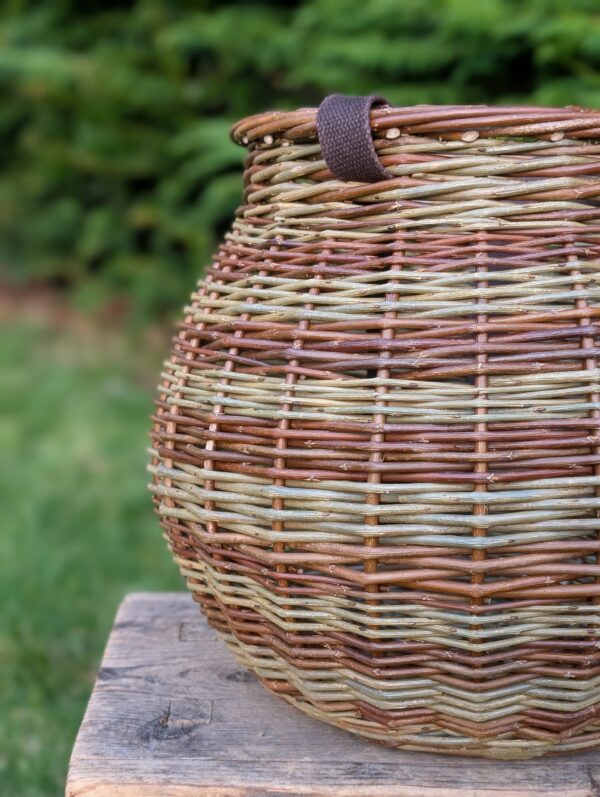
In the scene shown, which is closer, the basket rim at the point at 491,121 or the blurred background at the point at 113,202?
the basket rim at the point at 491,121

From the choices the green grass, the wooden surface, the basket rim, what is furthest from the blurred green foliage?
the wooden surface

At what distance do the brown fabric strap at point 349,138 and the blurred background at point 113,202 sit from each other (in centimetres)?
153

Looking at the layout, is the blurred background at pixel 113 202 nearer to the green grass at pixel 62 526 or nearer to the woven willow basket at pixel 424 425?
the green grass at pixel 62 526

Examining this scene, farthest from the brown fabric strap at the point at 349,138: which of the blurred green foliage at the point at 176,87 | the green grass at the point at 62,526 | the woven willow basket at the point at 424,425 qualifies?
the blurred green foliage at the point at 176,87

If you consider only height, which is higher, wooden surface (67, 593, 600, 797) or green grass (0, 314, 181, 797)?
wooden surface (67, 593, 600, 797)

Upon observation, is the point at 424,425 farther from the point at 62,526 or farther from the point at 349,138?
the point at 62,526

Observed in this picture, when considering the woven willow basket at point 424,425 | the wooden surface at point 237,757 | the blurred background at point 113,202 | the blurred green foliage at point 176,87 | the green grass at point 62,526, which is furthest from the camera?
the blurred green foliage at point 176,87

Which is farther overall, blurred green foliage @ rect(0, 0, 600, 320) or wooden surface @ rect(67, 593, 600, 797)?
blurred green foliage @ rect(0, 0, 600, 320)

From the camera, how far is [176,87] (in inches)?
183

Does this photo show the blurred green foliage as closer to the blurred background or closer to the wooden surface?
the blurred background

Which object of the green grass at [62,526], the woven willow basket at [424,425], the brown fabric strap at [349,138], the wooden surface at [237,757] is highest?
the brown fabric strap at [349,138]

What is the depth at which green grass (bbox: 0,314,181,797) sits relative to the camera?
2.23 m

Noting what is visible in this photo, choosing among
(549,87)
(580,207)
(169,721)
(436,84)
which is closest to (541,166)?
(580,207)

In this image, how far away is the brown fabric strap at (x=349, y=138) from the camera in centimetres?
108
